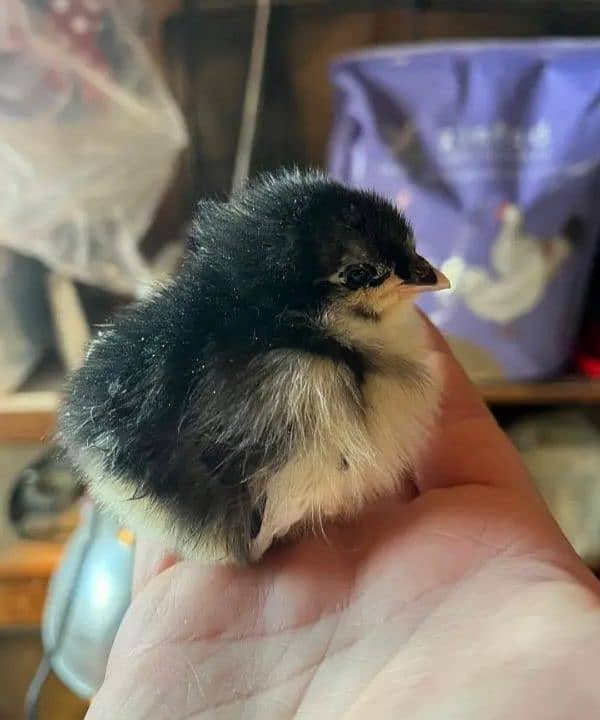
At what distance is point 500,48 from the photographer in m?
1.14

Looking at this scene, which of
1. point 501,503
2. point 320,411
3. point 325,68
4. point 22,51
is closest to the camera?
point 320,411

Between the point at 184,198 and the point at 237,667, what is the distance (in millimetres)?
961

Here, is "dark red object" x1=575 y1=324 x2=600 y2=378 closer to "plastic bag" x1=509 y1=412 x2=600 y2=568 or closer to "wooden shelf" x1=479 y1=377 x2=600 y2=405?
"wooden shelf" x1=479 y1=377 x2=600 y2=405

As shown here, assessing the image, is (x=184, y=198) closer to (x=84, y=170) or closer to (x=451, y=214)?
(x=84, y=170)

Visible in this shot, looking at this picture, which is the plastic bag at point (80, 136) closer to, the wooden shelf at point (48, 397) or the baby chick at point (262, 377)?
the wooden shelf at point (48, 397)

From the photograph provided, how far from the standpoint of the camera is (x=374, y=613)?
0.59 meters

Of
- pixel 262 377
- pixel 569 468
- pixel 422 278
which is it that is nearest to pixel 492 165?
pixel 569 468

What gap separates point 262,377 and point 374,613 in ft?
0.66

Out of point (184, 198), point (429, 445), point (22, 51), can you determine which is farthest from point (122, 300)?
point (429, 445)

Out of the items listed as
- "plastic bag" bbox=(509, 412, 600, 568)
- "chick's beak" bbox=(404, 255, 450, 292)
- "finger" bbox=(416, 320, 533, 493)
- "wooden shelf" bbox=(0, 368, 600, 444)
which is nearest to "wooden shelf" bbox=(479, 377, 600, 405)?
"wooden shelf" bbox=(0, 368, 600, 444)

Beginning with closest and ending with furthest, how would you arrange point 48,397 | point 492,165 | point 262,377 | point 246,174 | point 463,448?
point 262,377 < point 463,448 < point 492,165 < point 48,397 < point 246,174

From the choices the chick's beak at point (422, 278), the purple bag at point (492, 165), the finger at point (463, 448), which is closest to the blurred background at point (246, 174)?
the purple bag at point (492, 165)

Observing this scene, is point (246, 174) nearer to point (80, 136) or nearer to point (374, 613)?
point (80, 136)

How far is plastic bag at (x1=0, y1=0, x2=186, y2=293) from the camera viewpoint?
109 cm
